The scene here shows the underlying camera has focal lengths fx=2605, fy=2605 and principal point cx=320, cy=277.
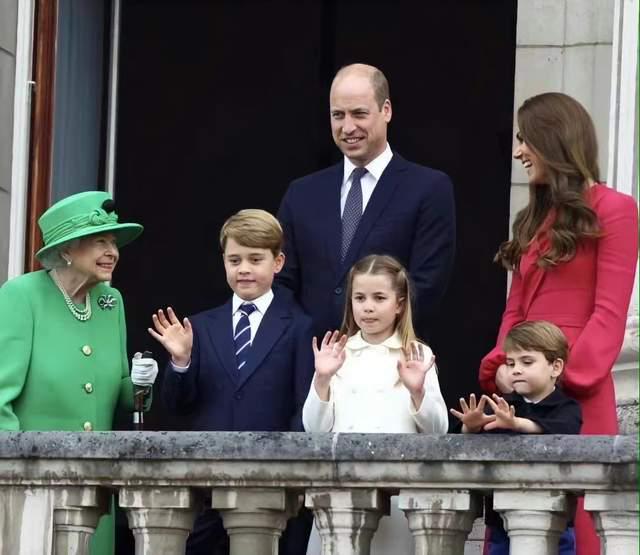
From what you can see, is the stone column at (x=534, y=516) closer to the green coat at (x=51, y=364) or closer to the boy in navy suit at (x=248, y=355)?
the boy in navy suit at (x=248, y=355)

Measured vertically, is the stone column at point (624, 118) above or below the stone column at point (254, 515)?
above

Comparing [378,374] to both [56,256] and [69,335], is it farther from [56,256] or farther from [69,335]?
[56,256]

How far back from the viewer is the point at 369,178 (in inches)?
349

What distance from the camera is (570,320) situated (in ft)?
26.8

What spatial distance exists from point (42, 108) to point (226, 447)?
412cm

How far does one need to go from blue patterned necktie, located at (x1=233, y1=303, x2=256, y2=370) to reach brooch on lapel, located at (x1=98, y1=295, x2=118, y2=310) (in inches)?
17.1

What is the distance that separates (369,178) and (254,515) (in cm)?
168

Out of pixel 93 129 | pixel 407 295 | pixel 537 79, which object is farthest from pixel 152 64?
pixel 407 295

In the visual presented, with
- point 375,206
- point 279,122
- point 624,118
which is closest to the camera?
point 375,206

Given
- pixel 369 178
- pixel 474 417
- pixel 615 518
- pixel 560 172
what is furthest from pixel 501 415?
pixel 369 178

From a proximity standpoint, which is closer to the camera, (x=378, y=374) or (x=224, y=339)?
(x=378, y=374)

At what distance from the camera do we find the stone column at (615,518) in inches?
287

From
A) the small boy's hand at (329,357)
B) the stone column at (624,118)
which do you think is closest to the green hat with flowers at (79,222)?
the small boy's hand at (329,357)

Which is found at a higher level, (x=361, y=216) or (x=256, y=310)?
(x=361, y=216)
